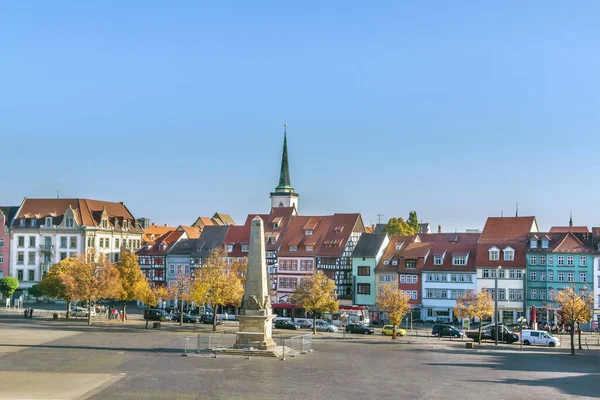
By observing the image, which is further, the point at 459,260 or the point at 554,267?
the point at 459,260

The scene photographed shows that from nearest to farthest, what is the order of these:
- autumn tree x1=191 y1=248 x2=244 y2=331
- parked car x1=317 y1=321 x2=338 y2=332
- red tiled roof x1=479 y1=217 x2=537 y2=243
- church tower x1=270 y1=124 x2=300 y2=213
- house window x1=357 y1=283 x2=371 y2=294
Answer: autumn tree x1=191 y1=248 x2=244 y2=331, parked car x1=317 y1=321 x2=338 y2=332, red tiled roof x1=479 y1=217 x2=537 y2=243, house window x1=357 y1=283 x2=371 y2=294, church tower x1=270 y1=124 x2=300 y2=213

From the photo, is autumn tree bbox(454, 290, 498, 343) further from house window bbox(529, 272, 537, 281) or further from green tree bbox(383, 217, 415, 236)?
green tree bbox(383, 217, 415, 236)

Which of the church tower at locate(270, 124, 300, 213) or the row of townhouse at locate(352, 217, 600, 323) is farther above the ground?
the church tower at locate(270, 124, 300, 213)

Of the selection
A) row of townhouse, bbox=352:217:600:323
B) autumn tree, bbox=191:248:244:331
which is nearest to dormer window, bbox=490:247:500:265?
row of townhouse, bbox=352:217:600:323

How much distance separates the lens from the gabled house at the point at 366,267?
93125 mm

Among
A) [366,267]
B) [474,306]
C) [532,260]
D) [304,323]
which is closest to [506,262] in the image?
[532,260]

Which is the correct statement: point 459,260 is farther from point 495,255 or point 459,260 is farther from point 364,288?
point 364,288

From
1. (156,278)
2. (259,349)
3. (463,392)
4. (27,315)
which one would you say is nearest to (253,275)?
(259,349)

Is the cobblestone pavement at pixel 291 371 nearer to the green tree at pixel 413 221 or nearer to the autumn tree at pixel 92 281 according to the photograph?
the autumn tree at pixel 92 281

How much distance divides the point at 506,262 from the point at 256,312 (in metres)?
44.5

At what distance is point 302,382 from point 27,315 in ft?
176

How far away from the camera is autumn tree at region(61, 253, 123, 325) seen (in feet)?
254

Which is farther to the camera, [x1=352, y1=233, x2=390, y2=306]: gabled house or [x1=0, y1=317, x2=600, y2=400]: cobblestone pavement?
[x1=352, y1=233, x2=390, y2=306]: gabled house

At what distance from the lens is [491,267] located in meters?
87.2
